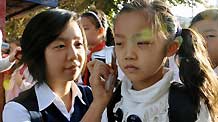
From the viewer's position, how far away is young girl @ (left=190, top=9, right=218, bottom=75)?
2.55 meters

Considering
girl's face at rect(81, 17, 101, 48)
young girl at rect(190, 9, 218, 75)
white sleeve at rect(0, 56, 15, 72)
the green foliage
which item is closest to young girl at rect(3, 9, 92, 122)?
young girl at rect(190, 9, 218, 75)

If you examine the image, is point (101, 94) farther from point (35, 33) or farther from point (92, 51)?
point (92, 51)

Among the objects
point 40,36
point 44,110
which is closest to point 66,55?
point 40,36

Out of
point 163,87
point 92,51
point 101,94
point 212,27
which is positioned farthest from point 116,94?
point 92,51

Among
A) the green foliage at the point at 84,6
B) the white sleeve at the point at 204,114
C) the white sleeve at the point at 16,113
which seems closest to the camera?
the white sleeve at the point at 204,114

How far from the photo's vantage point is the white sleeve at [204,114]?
1.60m

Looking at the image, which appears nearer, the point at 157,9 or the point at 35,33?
the point at 157,9

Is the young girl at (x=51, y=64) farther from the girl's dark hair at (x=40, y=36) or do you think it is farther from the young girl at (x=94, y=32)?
the young girl at (x=94, y=32)

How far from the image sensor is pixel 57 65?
2.01 metres

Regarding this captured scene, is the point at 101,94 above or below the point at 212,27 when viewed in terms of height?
below

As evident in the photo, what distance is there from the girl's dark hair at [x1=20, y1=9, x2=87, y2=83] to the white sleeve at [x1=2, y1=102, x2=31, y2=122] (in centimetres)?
19

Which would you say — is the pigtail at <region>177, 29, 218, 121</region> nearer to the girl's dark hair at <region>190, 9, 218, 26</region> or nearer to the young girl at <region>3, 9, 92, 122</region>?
the young girl at <region>3, 9, 92, 122</region>

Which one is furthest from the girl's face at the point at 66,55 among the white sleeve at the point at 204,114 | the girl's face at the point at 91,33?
the girl's face at the point at 91,33

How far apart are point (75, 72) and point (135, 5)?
1.49 feet
